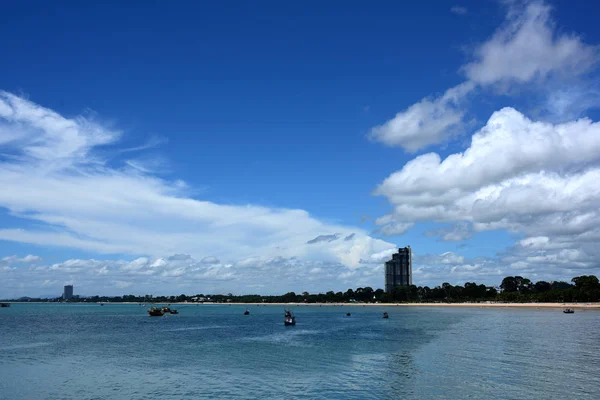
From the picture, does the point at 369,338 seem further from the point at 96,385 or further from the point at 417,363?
the point at 96,385

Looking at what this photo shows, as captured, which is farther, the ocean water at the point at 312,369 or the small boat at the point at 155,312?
the small boat at the point at 155,312

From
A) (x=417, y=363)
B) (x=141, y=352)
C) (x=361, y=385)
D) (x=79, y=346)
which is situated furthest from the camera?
(x=79, y=346)

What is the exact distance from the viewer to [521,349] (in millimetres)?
63656

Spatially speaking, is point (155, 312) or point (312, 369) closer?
point (312, 369)

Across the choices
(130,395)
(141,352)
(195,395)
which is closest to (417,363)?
(195,395)

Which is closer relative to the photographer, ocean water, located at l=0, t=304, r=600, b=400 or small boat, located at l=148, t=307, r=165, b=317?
ocean water, located at l=0, t=304, r=600, b=400

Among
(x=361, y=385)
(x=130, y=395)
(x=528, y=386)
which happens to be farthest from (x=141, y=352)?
(x=528, y=386)

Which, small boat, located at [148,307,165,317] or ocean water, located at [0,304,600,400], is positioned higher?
ocean water, located at [0,304,600,400]

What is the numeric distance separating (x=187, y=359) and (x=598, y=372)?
4568cm

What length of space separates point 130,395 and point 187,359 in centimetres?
2164

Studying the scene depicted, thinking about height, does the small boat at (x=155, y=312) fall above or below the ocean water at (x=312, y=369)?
below

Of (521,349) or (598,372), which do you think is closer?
(598,372)

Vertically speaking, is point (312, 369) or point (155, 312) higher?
point (312, 369)

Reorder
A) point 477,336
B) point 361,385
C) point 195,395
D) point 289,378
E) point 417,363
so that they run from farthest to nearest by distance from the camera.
A: point 477,336
point 417,363
point 289,378
point 361,385
point 195,395
